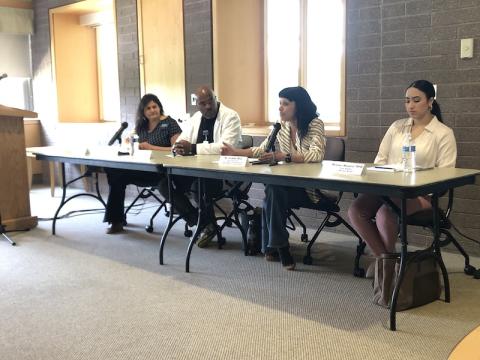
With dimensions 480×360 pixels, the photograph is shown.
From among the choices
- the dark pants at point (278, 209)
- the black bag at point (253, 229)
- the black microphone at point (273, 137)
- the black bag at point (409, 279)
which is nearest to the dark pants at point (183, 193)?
the black bag at point (253, 229)

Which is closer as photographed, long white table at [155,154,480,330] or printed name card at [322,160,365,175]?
long white table at [155,154,480,330]

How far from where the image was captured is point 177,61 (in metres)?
5.02

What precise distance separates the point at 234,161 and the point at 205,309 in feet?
2.78

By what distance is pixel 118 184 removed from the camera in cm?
410

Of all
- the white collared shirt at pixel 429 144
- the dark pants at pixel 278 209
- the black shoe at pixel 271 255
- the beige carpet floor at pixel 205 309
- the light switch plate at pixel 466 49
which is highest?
the light switch plate at pixel 466 49

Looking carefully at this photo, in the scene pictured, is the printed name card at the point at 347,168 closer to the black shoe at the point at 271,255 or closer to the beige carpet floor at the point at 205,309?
the beige carpet floor at the point at 205,309

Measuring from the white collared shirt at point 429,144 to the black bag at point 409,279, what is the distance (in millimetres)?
576

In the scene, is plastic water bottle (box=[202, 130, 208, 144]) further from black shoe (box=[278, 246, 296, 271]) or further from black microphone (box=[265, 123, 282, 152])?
black shoe (box=[278, 246, 296, 271])

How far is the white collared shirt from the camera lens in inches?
109

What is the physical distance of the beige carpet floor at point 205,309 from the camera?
2098 millimetres

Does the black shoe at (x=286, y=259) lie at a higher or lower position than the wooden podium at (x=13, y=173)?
lower

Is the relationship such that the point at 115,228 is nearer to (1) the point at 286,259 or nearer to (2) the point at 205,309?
(1) the point at 286,259

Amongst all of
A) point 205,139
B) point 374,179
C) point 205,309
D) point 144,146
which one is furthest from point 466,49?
point 144,146

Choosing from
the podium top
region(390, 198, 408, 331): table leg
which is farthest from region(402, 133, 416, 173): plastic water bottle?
the podium top
